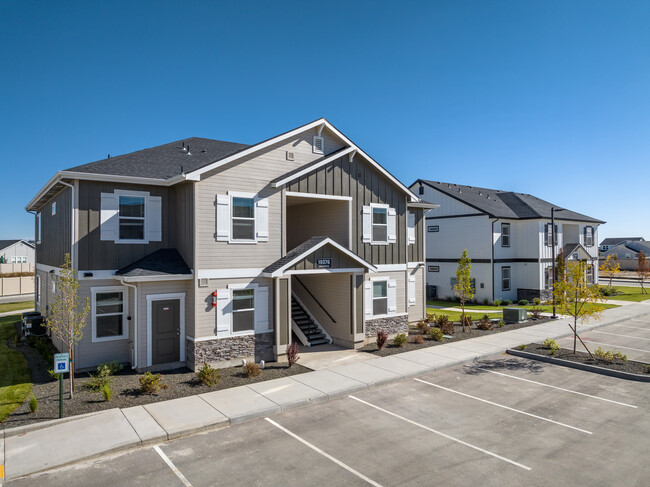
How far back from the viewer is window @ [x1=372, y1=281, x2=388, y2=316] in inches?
749

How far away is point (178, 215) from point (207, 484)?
10.2 m

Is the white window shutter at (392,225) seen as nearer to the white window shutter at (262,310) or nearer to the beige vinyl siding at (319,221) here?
the beige vinyl siding at (319,221)

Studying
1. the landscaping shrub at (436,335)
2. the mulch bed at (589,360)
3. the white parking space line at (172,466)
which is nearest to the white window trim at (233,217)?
the white parking space line at (172,466)

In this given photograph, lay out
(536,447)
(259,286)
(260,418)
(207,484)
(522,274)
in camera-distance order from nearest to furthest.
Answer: (207,484)
(536,447)
(260,418)
(259,286)
(522,274)

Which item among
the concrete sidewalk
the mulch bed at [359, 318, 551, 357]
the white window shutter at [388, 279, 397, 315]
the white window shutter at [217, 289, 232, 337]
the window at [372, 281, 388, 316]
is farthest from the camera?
the white window shutter at [388, 279, 397, 315]

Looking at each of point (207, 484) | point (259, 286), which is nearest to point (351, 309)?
point (259, 286)

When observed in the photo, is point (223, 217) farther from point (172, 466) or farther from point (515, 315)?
point (515, 315)

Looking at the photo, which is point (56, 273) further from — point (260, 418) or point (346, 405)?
point (346, 405)

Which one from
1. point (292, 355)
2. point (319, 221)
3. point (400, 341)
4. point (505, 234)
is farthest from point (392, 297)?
point (505, 234)

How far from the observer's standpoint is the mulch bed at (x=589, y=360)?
568 inches

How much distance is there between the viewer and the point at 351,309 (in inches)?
701

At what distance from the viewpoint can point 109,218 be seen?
1469 centimetres

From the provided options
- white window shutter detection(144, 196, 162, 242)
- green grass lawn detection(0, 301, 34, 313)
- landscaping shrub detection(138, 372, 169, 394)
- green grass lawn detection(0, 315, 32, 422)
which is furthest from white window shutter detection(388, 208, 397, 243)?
green grass lawn detection(0, 301, 34, 313)

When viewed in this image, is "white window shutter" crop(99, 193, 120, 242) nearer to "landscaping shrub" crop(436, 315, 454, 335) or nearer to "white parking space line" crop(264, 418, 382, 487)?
"white parking space line" crop(264, 418, 382, 487)
